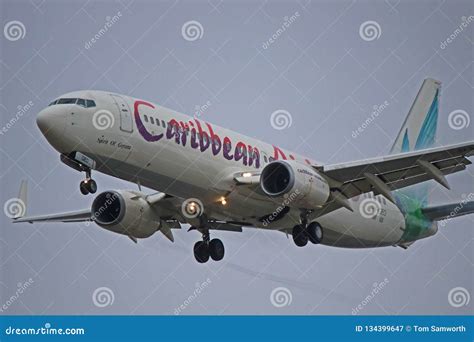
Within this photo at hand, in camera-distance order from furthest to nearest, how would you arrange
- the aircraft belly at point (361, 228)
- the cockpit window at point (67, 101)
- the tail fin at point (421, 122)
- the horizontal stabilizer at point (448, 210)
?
the tail fin at point (421, 122) → the aircraft belly at point (361, 228) → the horizontal stabilizer at point (448, 210) → the cockpit window at point (67, 101)

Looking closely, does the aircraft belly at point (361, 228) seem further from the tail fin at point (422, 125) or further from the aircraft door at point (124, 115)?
the aircraft door at point (124, 115)

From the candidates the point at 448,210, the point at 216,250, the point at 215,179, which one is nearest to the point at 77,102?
the point at 215,179

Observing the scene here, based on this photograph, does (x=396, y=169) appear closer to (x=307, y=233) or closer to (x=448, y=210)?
(x=307, y=233)

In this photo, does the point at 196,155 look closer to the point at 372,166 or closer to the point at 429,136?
the point at 372,166

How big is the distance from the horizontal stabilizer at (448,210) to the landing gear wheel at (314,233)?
5610 millimetres

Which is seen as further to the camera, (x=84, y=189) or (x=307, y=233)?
(x=307, y=233)

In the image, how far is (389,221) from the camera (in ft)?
123

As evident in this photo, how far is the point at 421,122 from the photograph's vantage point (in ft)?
140

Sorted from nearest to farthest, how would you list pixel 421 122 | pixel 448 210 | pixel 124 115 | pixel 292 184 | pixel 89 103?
pixel 89 103
pixel 124 115
pixel 292 184
pixel 448 210
pixel 421 122

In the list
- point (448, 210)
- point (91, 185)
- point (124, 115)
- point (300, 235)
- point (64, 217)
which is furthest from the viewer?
point (64, 217)

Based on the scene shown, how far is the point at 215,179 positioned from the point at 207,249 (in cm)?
512

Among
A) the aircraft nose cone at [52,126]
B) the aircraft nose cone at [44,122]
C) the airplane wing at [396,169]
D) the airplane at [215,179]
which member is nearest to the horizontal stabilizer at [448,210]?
the airplane at [215,179]

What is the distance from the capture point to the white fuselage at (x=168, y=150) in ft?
91.6

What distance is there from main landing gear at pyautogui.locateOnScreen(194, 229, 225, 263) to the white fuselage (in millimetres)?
1887
